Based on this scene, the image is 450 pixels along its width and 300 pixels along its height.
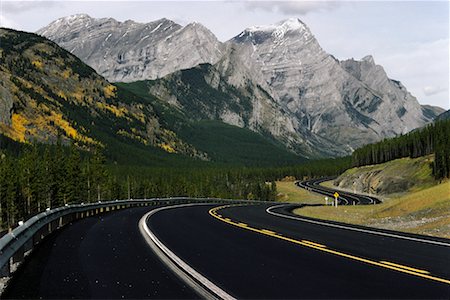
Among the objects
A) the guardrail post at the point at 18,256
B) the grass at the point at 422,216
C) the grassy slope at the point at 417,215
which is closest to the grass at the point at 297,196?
the grassy slope at the point at 417,215

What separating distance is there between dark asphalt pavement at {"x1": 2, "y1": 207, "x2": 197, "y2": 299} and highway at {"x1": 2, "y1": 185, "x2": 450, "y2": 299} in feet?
0.06

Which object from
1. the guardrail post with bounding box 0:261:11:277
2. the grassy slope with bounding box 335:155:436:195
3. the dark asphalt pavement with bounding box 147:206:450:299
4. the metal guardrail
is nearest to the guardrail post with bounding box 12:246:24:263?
the metal guardrail

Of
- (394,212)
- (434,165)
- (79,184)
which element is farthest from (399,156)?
(394,212)

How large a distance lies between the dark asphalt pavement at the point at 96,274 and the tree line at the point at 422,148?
3779 inches

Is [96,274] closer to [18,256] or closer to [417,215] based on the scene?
[18,256]

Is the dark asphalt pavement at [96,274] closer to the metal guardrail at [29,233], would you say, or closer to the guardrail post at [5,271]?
the guardrail post at [5,271]

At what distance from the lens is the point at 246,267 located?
11.2 m

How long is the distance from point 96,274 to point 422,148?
14621 centimetres

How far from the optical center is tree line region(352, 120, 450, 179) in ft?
338

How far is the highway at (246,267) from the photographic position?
8.88 metres

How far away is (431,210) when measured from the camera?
34750 millimetres

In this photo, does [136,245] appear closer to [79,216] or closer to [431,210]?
[79,216]

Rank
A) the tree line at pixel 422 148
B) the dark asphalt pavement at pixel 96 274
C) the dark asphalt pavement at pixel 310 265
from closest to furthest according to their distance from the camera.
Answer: the dark asphalt pavement at pixel 310 265
the dark asphalt pavement at pixel 96 274
the tree line at pixel 422 148

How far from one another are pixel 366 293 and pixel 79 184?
287ft
